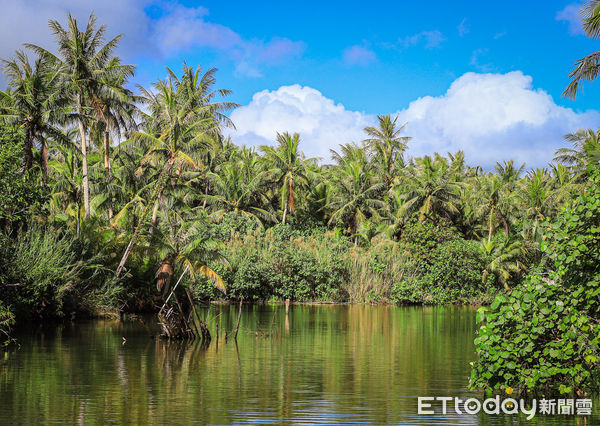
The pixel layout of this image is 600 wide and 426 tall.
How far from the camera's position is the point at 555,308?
11.8 meters

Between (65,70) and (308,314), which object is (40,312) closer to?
(308,314)

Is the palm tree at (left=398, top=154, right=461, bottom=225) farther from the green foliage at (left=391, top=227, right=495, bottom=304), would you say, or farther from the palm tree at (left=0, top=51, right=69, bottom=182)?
the palm tree at (left=0, top=51, right=69, bottom=182)

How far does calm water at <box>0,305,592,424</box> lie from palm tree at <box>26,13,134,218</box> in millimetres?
15284

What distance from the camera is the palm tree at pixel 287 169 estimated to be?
2239 inches

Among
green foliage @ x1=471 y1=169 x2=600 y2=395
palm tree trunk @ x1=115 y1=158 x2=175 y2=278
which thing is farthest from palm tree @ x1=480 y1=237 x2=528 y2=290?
green foliage @ x1=471 y1=169 x2=600 y2=395

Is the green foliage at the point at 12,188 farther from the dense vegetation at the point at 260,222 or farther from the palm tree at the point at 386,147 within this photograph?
the palm tree at the point at 386,147

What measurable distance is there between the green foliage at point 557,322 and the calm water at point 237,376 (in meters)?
0.99

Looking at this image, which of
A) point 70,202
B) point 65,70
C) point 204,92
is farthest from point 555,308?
point 204,92

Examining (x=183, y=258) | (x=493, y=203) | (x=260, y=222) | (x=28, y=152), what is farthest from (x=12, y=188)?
(x=493, y=203)

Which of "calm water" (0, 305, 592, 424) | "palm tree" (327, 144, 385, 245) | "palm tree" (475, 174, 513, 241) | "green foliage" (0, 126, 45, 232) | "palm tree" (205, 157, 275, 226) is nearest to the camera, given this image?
"calm water" (0, 305, 592, 424)

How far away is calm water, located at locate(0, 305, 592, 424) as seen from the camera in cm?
1168

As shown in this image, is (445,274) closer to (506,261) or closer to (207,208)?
(506,261)

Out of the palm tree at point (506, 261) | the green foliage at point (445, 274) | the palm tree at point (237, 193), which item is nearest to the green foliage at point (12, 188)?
the palm tree at point (237, 193)

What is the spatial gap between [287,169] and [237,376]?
4201 centimetres
